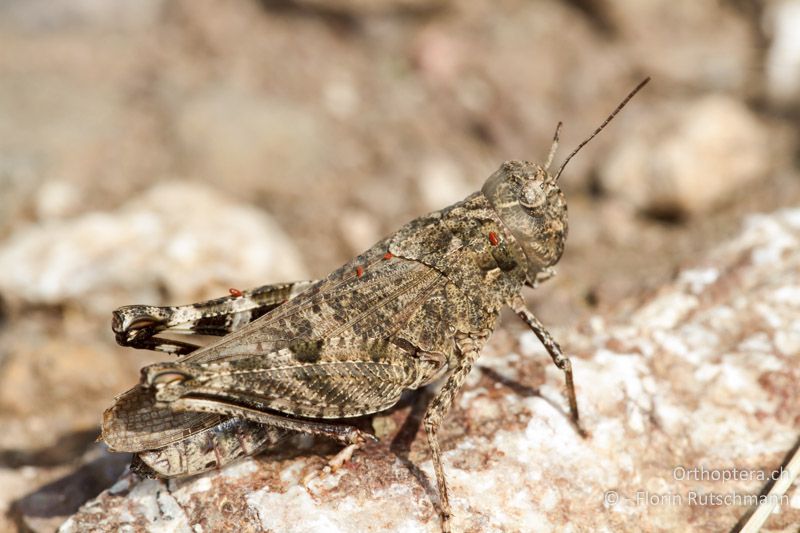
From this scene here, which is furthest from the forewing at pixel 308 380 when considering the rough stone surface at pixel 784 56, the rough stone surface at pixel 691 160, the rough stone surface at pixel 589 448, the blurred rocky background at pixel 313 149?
the rough stone surface at pixel 784 56

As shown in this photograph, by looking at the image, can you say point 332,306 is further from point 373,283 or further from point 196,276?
point 196,276

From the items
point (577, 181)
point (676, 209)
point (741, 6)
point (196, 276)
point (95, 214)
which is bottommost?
point (196, 276)

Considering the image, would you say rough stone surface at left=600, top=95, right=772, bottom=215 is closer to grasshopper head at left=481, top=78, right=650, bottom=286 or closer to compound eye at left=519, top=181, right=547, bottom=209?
grasshopper head at left=481, top=78, right=650, bottom=286

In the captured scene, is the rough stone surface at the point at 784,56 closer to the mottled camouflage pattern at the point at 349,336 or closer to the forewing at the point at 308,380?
the mottled camouflage pattern at the point at 349,336

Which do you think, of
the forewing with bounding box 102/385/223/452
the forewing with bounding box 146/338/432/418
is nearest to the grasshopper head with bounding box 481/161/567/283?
the forewing with bounding box 146/338/432/418

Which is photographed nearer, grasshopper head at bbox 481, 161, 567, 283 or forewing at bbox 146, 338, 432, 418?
forewing at bbox 146, 338, 432, 418

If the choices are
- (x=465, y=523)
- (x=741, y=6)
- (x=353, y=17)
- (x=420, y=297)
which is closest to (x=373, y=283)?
(x=420, y=297)
